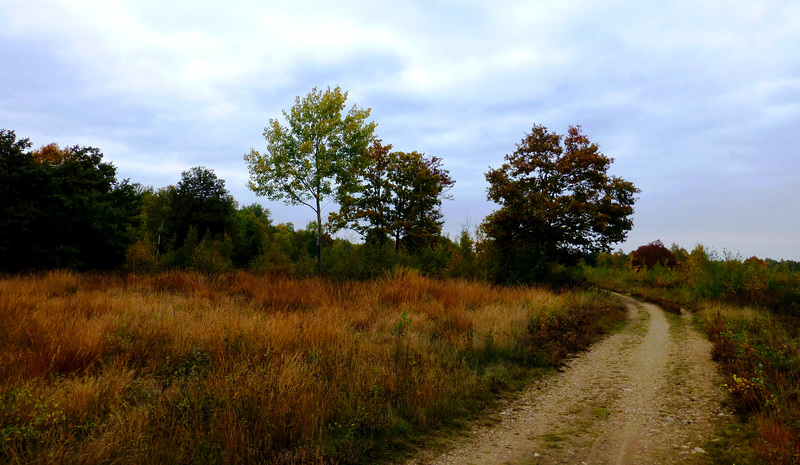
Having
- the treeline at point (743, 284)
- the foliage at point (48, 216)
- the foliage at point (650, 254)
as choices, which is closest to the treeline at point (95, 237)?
the foliage at point (48, 216)

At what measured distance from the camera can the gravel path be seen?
4.06 metres

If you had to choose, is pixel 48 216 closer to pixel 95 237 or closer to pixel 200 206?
pixel 95 237

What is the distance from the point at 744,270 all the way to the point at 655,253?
33.2 m

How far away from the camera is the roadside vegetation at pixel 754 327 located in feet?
14.1

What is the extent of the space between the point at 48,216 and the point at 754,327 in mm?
27959

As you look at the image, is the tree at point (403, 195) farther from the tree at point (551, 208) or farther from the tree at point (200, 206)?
the tree at point (200, 206)

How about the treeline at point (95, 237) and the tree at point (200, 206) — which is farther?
the tree at point (200, 206)

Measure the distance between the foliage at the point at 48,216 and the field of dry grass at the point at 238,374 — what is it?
37.5 feet

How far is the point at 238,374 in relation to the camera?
4594 millimetres

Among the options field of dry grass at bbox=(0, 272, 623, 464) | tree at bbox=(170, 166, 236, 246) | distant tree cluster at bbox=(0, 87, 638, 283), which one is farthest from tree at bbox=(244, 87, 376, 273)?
tree at bbox=(170, 166, 236, 246)

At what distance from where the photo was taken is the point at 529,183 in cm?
2236

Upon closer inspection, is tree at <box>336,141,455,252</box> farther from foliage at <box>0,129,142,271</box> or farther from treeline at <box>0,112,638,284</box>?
foliage at <box>0,129,142,271</box>

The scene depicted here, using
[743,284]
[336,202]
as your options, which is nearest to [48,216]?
[336,202]

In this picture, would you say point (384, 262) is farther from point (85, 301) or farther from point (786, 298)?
point (786, 298)
